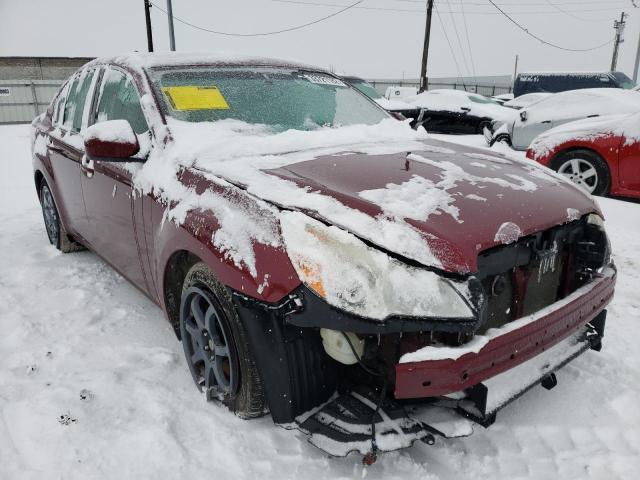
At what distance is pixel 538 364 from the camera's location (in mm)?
2002

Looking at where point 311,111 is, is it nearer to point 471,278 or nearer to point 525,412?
point 471,278

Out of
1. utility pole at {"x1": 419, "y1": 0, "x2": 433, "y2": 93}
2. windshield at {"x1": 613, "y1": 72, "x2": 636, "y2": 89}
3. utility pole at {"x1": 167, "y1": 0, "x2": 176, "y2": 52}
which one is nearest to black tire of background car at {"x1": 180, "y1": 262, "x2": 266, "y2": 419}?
utility pole at {"x1": 167, "y1": 0, "x2": 176, "y2": 52}

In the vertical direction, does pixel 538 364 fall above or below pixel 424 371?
below

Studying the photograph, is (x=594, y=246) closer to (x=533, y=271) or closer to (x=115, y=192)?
(x=533, y=271)

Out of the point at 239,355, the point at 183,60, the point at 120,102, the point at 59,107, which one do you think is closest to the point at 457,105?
the point at 59,107

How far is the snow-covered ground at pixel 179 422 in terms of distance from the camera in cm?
190

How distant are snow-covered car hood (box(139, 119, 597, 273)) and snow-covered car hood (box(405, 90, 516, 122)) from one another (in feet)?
35.7

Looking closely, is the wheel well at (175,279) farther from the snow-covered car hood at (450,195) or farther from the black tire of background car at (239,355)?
the snow-covered car hood at (450,195)

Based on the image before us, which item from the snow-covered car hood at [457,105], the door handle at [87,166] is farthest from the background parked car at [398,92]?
the door handle at [87,166]

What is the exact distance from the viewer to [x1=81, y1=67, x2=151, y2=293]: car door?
2.60m

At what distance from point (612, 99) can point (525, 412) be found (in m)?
6.92

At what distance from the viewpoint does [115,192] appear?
2713mm

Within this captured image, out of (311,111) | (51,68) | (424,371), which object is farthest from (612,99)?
(51,68)

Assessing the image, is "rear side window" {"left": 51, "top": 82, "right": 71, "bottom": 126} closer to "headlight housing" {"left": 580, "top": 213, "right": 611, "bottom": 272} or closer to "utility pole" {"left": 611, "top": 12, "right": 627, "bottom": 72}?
"headlight housing" {"left": 580, "top": 213, "right": 611, "bottom": 272}
